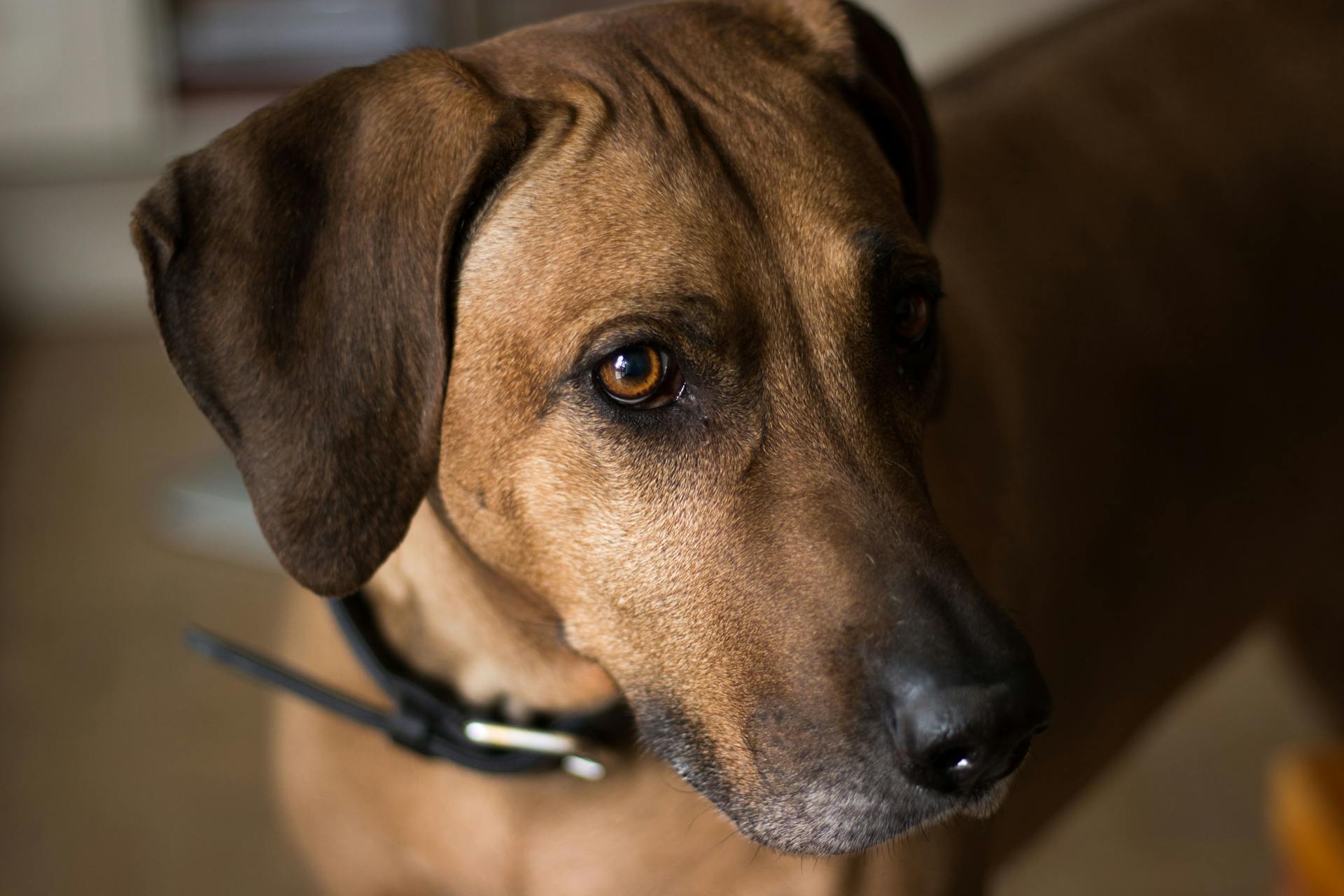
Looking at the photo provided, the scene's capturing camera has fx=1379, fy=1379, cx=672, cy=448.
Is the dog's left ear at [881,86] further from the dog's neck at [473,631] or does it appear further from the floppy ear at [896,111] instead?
the dog's neck at [473,631]

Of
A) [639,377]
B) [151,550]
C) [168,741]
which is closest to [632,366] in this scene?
[639,377]

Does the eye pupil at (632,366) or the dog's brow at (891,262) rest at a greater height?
the dog's brow at (891,262)

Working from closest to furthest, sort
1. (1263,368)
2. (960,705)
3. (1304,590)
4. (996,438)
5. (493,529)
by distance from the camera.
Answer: (960,705) → (493,529) → (996,438) → (1263,368) → (1304,590)

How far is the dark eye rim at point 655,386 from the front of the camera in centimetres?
124

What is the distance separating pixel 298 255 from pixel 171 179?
0.43ft

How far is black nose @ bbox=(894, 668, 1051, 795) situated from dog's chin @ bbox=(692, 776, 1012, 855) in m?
0.02

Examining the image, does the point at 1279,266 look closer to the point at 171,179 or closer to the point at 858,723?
the point at 858,723

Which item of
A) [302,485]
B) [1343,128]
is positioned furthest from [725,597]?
[1343,128]

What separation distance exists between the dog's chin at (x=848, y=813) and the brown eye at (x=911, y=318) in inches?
17.1

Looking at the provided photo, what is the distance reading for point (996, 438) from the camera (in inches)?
64.6

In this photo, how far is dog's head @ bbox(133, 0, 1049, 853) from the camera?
47.9 inches

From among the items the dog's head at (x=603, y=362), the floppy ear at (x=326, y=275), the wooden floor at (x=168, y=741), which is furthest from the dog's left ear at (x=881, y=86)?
the wooden floor at (x=168, y=741)

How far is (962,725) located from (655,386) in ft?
1.32

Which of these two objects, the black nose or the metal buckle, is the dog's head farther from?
the metal buckle
